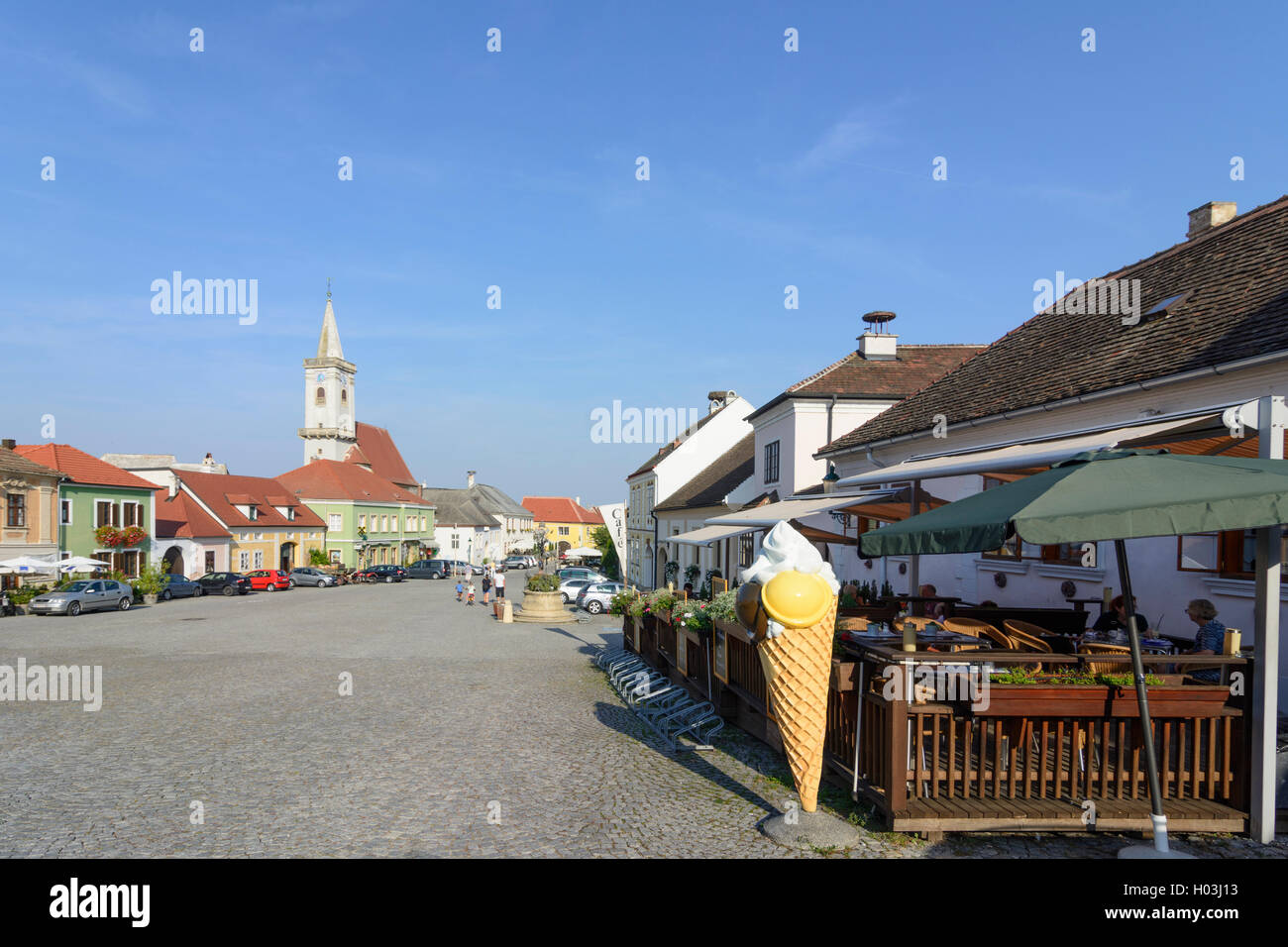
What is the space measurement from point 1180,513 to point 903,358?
77.9ft

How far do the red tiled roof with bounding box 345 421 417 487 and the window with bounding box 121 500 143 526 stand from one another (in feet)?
169

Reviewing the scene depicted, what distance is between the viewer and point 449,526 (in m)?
101

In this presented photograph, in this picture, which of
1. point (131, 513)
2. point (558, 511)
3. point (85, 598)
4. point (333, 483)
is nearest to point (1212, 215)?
point (85, 598)

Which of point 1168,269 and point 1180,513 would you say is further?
point 1168,269

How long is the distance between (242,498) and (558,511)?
98.2 m

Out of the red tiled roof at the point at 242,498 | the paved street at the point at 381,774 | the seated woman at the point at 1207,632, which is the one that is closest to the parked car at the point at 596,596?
the paved street at the point at 381,774

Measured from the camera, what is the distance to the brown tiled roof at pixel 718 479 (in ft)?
113

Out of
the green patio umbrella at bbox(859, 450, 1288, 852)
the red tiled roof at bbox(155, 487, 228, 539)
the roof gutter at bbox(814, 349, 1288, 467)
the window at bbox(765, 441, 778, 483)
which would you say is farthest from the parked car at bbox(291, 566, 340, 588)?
the green patio umbrella at bbox(859, 450, 1288, 852)

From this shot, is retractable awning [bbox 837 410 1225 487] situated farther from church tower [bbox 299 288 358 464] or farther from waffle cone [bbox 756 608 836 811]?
church tower [bbox 299 288 358 464]

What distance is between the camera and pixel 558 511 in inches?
6147

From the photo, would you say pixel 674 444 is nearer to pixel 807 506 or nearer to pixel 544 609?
pixel 544 609

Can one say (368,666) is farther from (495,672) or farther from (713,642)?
(713,642)
